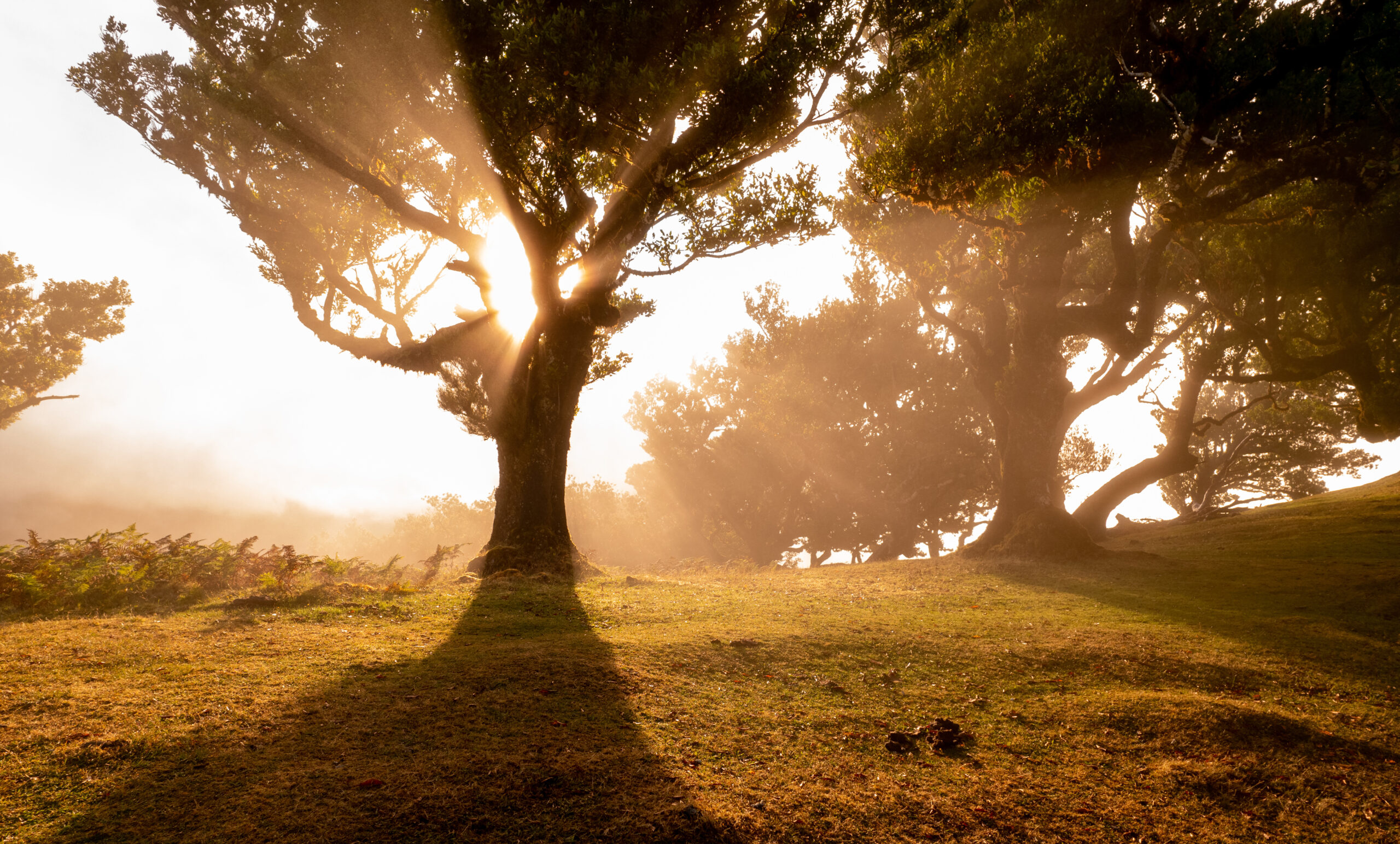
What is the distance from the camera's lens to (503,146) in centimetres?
1134

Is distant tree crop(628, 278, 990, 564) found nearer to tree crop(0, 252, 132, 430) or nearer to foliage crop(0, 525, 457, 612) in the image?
foliage crop(0, 525, 457, 612)

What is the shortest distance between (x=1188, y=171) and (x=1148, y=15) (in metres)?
4.64

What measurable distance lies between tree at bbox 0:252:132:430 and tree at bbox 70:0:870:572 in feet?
76.0

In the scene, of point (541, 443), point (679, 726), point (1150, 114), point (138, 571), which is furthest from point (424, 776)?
point (1150, 114)

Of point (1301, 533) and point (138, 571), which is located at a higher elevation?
point (1301, 533)

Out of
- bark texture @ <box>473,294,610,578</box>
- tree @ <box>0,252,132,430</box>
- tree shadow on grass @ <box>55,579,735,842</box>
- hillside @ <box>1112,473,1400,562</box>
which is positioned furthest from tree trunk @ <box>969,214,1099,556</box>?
tree @ <box>0,252,132,430</box>

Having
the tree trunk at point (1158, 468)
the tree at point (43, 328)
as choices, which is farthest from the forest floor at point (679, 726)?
the tree at point (43, 328)

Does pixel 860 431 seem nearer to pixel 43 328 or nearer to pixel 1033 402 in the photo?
pixel 1033 402

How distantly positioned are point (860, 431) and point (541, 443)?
2753 cm

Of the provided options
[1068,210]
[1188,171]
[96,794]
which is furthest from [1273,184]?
[96,794]

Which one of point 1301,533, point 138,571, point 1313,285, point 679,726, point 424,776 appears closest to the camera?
point 424,776

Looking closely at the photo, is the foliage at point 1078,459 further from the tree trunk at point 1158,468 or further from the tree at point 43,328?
the tree at point 43,328

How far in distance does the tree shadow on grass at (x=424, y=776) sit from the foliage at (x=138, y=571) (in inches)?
222

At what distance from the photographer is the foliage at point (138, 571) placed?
8.40 m
